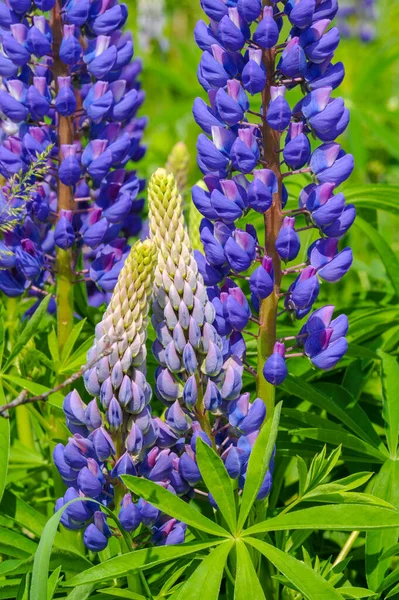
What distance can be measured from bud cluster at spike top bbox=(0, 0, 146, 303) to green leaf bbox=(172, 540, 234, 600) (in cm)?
82

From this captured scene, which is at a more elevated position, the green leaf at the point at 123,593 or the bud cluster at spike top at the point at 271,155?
the bud cluster at spike top at the point at 271,155

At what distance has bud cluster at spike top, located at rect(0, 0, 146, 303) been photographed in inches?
81.0

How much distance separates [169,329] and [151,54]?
4.14m

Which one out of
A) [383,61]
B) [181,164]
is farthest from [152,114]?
[181,164]

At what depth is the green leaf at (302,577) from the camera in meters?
1.44

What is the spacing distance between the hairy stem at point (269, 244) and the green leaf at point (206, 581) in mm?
334

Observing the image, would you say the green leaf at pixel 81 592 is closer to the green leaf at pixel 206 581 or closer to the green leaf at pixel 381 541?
the green leaf at pixel 206 581

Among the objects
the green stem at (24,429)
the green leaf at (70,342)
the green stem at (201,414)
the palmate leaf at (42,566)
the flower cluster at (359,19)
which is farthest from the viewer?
the flower cluster at (359,19)

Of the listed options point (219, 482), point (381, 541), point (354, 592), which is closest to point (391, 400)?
point (381, 541)

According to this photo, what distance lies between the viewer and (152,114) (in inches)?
212

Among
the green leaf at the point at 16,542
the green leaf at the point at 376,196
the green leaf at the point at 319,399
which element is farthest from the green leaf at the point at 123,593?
the green leaf at the point at 376,196

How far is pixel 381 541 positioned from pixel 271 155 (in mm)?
810

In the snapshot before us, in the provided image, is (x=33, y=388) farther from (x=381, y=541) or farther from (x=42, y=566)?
(x=381, y=541)

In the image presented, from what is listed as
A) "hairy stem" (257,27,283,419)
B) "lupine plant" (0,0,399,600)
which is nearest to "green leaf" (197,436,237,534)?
"lupine plant" (0,0,399,600)
